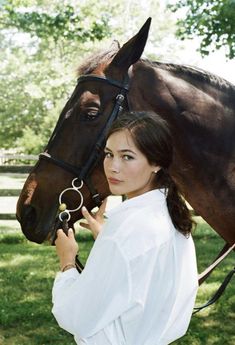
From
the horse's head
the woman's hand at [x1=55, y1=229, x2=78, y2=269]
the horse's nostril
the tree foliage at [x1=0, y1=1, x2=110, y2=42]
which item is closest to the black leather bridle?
the horse's head

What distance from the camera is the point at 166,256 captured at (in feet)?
4.71

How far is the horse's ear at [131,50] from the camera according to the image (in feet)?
8.54

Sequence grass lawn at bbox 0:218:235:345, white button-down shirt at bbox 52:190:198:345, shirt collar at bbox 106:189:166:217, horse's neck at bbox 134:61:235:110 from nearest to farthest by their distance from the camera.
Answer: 1. white button-down shirt at bbox 52:190:198:345
2. shirt collar at bbox 106:189:166:217
3. horse's neck at bbox 134:61:235:110
4. grass lawn at bbox 0:218:235:345

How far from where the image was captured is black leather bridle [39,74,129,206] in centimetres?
254

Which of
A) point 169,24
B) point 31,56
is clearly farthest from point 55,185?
point 169,24

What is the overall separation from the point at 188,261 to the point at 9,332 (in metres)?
3.86

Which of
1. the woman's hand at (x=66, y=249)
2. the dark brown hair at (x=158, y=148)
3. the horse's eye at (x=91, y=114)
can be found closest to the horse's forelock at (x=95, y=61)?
the horse's eye at (x=91, y=114)

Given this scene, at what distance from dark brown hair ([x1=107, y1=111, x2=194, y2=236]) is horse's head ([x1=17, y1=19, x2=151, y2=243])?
96 cm

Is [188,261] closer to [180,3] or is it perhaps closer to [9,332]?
[9,332]

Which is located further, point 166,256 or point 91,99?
point 91,99

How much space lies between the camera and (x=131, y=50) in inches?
104

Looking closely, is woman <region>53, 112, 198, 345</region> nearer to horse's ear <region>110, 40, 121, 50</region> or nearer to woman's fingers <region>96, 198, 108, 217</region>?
woman's fingers <region>96, 198, 108, 217</region>

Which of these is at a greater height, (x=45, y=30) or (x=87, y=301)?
(x=87, y=301)

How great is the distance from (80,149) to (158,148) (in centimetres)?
109
